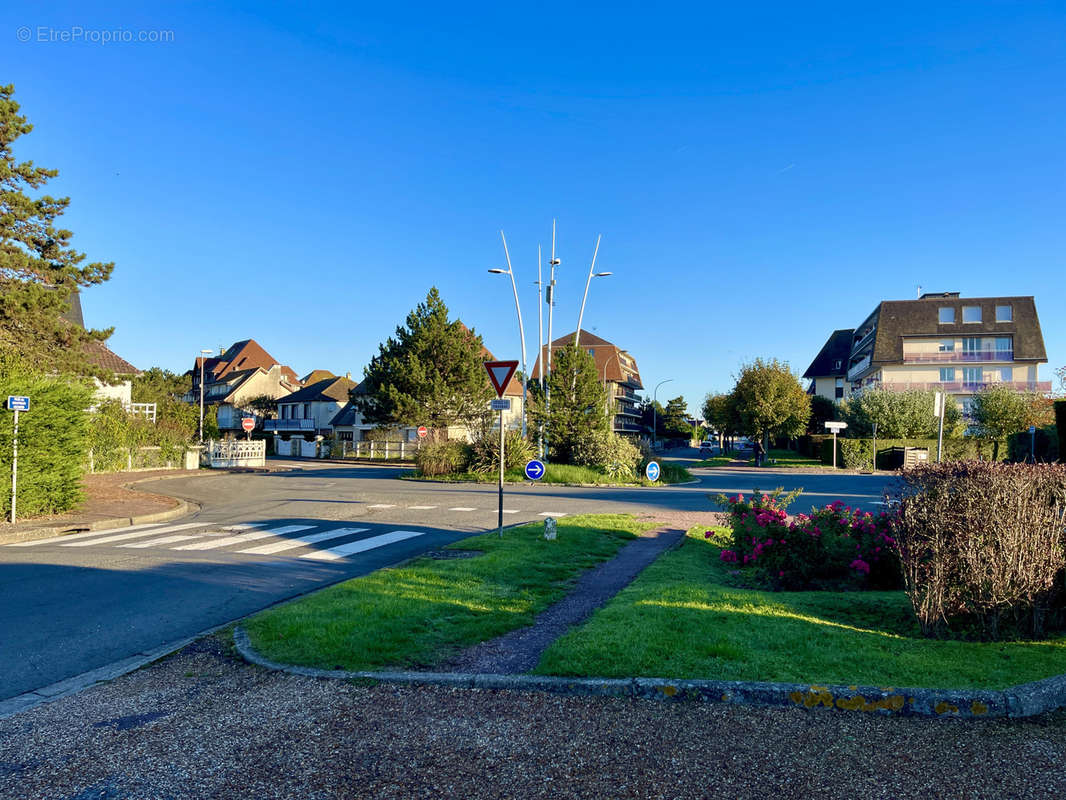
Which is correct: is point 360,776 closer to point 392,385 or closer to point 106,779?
point 106,779

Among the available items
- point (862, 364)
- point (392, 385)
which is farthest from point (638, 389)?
point (392, 385)

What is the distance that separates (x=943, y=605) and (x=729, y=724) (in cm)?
271

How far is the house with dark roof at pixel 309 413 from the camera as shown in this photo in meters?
70.9

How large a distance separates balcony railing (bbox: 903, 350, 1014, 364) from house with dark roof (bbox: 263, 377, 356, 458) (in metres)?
52.6

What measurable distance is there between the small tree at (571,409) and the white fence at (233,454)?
21294 millimetres

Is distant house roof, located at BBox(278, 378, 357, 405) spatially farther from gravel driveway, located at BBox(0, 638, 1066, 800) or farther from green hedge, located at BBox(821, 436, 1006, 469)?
gravel driveway, located at BBox(0, 638, 1066, 800)

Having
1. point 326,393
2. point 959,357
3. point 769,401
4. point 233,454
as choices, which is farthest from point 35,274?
point 959,357

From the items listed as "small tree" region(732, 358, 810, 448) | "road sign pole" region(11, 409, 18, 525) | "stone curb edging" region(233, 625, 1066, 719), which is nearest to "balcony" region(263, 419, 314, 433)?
"small tree" region(732, 358, 810, 448)

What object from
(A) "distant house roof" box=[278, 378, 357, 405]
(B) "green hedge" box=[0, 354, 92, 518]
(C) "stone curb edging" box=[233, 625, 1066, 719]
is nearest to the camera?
(C) "stone curb edging" box=[233, 625, 1066, 719]

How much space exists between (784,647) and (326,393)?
7016 cm

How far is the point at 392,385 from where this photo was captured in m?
45.4

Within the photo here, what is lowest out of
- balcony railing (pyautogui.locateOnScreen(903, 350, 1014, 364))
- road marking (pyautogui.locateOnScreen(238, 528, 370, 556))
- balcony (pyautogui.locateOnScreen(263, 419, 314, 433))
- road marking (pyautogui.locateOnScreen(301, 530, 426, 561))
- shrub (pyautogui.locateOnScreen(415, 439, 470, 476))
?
road marking (pyautogui.locateOnScreen(301, 530, 426, 561))

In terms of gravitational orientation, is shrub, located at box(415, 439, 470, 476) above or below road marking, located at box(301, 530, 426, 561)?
above

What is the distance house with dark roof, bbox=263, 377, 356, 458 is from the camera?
2790 inches
